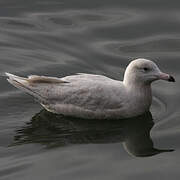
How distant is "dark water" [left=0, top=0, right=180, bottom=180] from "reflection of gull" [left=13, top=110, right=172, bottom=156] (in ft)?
0.04

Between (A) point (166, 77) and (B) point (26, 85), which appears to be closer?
(A) point (166, 77)

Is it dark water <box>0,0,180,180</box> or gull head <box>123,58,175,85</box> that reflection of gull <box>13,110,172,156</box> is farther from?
gull head <box>123,58,175,85</box>

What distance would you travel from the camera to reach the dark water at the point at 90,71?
930 centimetres

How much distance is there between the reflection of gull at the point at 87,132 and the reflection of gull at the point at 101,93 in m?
0.11

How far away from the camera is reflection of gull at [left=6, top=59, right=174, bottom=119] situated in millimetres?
10383

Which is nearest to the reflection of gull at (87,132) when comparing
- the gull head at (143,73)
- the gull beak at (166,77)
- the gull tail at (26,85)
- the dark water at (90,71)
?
the dark water at (90,71)

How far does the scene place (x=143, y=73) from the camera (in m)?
10.5

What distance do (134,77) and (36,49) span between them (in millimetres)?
2516

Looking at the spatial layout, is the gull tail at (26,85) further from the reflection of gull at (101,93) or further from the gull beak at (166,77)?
the gull beak at (166,77)

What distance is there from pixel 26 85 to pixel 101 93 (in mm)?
1113

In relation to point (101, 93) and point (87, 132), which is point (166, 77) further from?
point (87, 132)

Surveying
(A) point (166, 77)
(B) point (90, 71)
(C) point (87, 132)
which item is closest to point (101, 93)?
(C) point (87, 132)

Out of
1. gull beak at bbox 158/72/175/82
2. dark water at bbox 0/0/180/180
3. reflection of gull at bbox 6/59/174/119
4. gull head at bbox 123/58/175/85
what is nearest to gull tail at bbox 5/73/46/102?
reflection of gull at bbox 6/59/174/119

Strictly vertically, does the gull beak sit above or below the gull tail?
above
